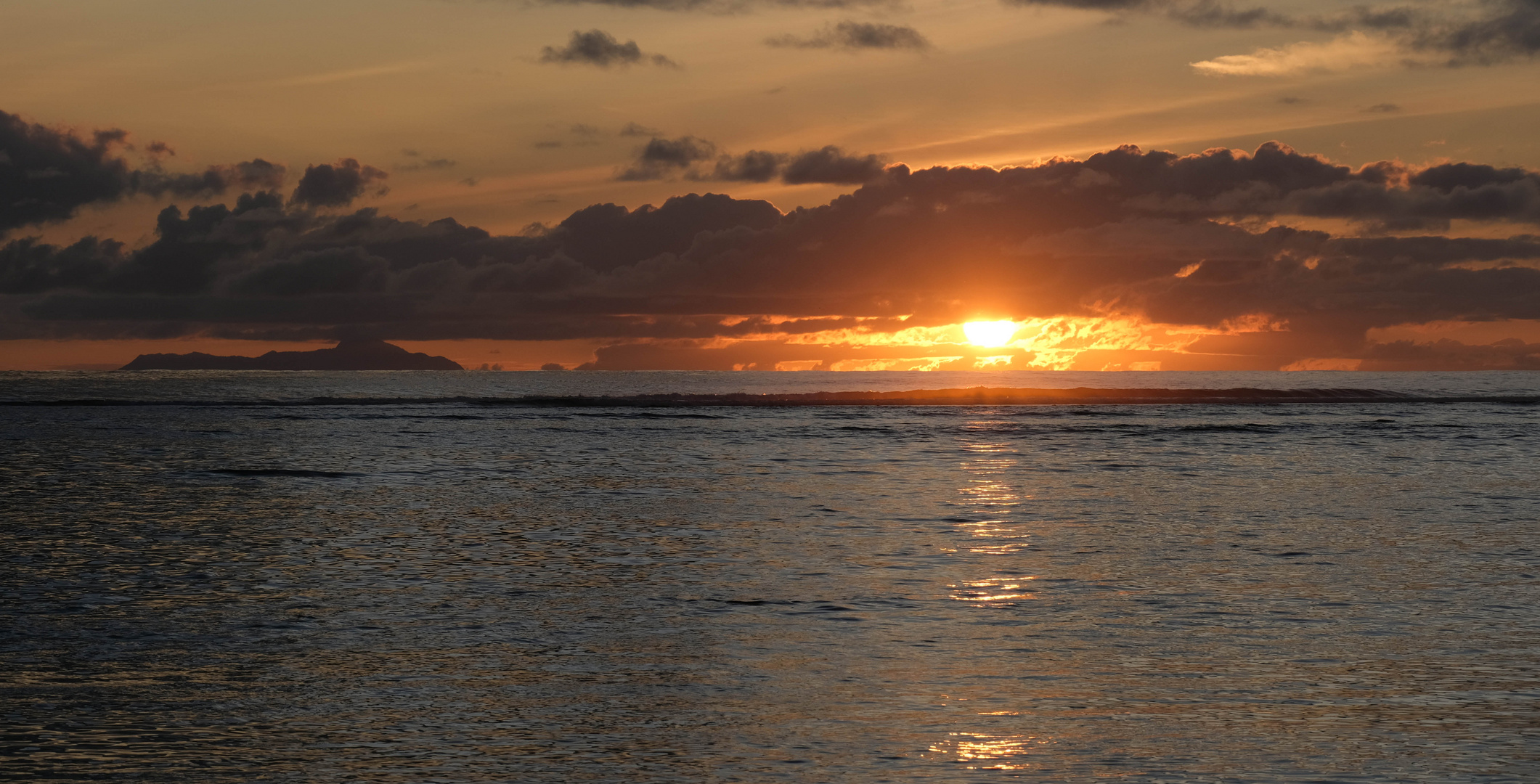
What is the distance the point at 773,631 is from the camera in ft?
62.5

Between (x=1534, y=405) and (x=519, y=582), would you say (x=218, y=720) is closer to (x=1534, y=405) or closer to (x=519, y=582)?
(x=519, y=582)

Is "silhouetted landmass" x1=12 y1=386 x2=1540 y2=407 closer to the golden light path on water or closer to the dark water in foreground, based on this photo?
the golden light path on water

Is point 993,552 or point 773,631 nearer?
point 773,631

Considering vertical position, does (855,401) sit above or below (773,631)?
above

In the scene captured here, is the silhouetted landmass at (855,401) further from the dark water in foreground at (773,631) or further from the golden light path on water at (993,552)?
the dark water in foreground at (773,631)

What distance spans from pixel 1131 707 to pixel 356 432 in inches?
3428

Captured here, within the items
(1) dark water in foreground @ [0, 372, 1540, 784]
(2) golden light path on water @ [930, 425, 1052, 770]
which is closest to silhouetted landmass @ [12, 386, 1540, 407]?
(2) golden light path on water @ [930, 425, 1052, 770]

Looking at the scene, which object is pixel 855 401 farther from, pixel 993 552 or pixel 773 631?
pixel 773 631

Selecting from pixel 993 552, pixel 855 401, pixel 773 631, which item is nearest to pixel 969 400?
pixel 855 401

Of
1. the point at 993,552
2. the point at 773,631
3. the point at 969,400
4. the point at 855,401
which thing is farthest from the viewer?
the point at 969,400

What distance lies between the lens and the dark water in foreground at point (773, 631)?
12602 millimetres

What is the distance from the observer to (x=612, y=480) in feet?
167

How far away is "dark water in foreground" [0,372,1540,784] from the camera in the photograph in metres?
12.6

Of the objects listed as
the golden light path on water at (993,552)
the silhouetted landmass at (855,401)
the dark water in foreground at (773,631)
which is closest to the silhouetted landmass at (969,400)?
the silhouetted landmass at (855,401)
